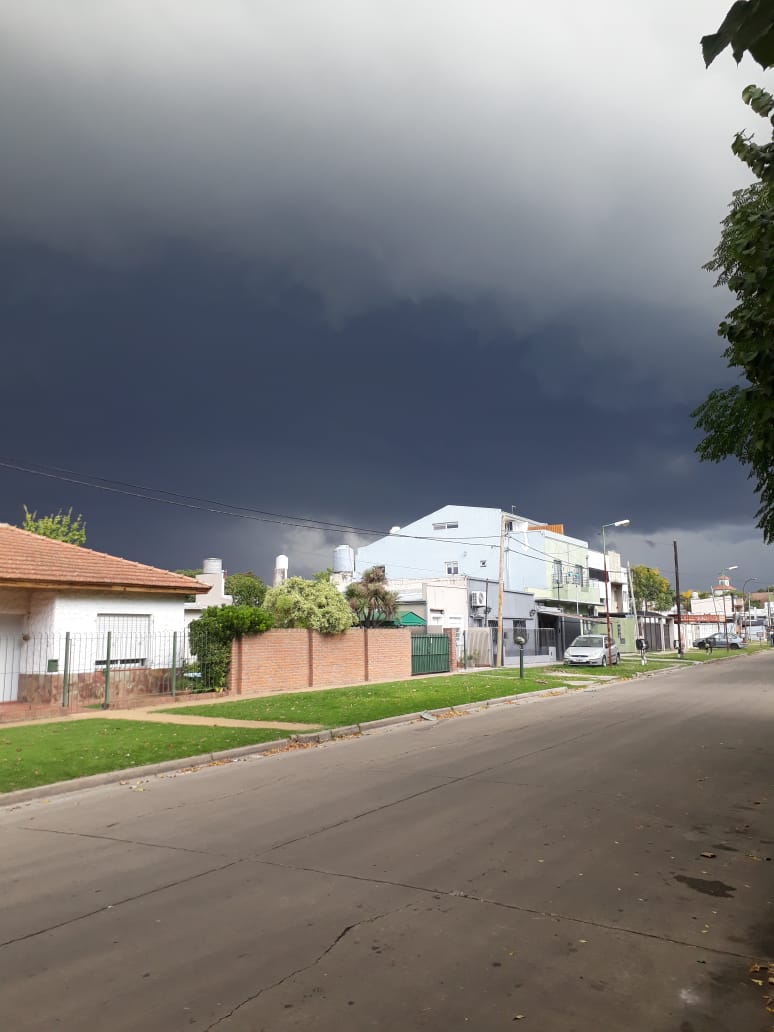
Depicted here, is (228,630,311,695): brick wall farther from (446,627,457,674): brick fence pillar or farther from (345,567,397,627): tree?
(345,567,397,627): tree

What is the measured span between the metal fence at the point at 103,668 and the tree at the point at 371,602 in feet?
61.1

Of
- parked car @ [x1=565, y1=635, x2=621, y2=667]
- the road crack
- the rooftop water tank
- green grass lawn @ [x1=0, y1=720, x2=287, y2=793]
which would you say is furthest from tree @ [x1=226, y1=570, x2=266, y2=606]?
the road crack

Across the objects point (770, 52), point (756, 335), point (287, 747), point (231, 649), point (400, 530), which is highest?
point (400, 530)

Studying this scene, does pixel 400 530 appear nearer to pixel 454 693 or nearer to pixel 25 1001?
pixel 454 693

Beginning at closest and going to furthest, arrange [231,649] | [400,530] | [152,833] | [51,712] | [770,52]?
[770,52] < [152,833] < [51,712] < [231,649] < [400,530]

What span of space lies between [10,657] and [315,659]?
9766 millimetres

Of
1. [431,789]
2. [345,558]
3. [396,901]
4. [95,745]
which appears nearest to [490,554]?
[345,558]

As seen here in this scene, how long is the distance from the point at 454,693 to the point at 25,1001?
1999 centimetres

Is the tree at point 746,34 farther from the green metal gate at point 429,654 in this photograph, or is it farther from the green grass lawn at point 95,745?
the green metal gate at point 429,654

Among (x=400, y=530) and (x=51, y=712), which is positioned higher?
(x=400, y=530)

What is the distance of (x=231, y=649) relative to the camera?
23.0 meters

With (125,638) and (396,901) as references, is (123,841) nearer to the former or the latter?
(396,901)

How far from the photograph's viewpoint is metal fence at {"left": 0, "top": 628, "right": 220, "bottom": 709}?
19344 millimetres

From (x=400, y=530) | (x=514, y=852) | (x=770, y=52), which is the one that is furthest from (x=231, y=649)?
(x=400, y=530)
